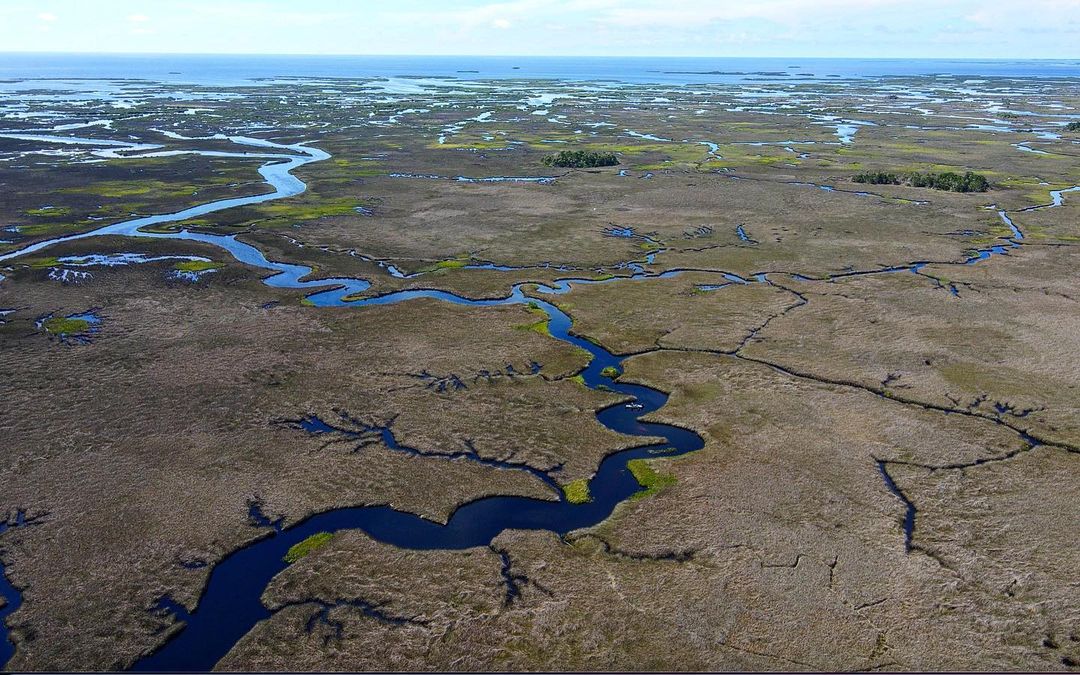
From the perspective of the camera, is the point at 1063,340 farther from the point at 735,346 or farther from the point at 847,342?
the point at 735,346

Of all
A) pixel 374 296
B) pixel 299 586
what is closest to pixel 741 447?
pixel 299 586

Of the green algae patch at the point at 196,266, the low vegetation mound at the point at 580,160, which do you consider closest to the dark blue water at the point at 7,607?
the green algae patch at the point at 196,266

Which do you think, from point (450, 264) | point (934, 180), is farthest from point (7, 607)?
point (934, 180)

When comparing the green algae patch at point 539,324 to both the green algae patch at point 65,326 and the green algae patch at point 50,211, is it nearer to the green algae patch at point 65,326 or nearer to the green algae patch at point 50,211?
the green algae patch at point 65,326

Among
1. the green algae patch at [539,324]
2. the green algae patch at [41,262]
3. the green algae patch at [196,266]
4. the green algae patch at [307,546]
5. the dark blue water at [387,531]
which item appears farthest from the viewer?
the green algae patch at [196,266]

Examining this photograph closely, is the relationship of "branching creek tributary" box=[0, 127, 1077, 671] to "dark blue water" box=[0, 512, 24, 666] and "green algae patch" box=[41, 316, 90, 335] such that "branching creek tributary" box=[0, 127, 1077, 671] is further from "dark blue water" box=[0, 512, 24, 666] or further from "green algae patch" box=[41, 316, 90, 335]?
"green algae patch" box=[41, 316, 90, 335]

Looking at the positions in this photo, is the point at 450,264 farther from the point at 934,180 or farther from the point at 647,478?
the point at 934,180

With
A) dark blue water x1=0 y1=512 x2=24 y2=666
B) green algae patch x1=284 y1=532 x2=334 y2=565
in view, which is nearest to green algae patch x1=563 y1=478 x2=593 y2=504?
green algae patch x1=284 y1=532 x2=334 y2=565
